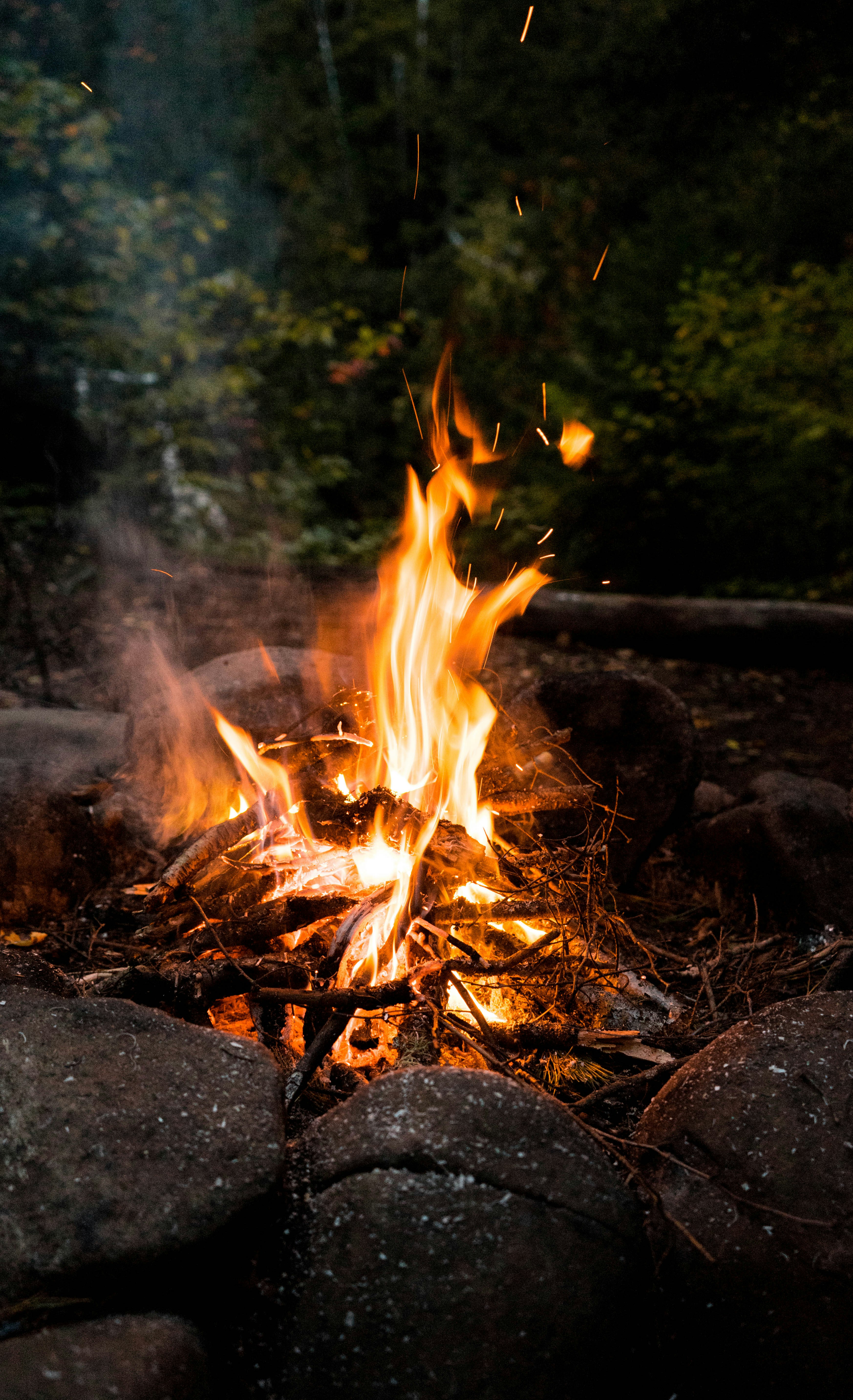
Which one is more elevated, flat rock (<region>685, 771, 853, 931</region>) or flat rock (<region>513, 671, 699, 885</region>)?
flat rock (<region>513, 671, 699, 885</region>)

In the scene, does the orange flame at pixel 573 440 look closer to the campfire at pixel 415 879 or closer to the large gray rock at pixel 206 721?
the campfire at pixel 415 879

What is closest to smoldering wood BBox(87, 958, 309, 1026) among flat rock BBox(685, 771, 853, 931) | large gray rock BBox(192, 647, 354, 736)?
large gray rock BBox(192, 647, 354, 736)

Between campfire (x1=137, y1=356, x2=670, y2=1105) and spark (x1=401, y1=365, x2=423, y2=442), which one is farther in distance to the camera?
spark (x1=401, y1=365, x2=423, y2=442)

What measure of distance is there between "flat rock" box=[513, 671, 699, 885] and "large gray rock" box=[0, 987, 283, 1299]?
193 cm

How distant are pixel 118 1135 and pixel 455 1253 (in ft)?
2.33

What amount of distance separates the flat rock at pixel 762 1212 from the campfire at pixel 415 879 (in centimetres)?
47

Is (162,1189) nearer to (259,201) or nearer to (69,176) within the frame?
(69,176)

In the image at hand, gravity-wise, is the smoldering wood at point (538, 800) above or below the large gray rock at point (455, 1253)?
above

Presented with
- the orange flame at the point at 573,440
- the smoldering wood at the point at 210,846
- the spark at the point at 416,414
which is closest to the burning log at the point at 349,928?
the smoldering wood at the point at 210,846

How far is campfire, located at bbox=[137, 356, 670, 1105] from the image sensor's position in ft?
7.39

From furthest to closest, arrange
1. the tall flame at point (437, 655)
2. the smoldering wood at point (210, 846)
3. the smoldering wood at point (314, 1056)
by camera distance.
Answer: the tall flame at point (437, 655)
the smoldering wood at point (210, 846)
the smoldering wood at point (314, 1056)

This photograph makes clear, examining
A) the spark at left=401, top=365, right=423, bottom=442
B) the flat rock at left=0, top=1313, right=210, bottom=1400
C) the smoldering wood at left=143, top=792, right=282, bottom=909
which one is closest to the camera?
the flat rock at left=0, top=1313, right=210, bottom=1400

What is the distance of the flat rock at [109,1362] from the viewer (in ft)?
4.06

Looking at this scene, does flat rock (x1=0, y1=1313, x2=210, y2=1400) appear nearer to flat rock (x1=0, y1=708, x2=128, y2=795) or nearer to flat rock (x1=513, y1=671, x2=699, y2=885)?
flat rock (x1=0, y1=708, x2=128, y2=795)
